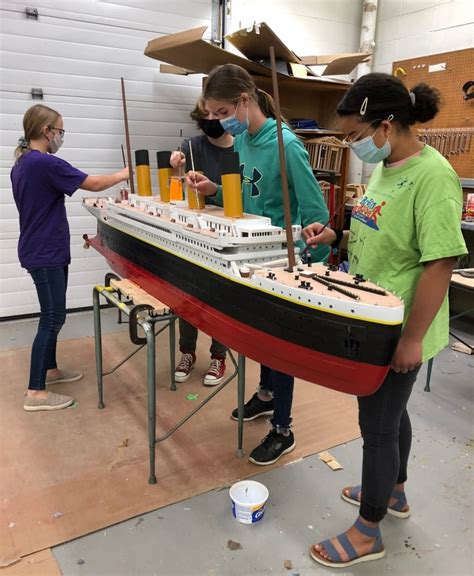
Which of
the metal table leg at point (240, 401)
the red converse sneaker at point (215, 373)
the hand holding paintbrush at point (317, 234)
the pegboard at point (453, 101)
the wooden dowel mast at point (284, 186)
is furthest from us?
the pegboard at point (453, 101)

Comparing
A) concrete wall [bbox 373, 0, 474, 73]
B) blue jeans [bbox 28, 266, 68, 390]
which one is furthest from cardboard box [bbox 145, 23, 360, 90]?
blue jeans [bbox 28, 266, 68, 390]

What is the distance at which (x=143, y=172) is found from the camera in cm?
283

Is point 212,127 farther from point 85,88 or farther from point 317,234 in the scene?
point 85,88

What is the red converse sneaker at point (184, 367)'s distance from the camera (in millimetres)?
3125

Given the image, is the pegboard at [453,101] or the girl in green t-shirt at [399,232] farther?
the pegboard at [453,101]

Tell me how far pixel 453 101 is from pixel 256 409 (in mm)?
3476

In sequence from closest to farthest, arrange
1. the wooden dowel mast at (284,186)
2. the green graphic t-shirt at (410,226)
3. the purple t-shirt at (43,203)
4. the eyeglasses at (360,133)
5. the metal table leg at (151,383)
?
the green graphic t-shirt at (410,226), the eyeglasses at (360,133), the wooden dowel mast at (284,186), the metal table leg at (151,383), the purple t-shirt at (43,203)

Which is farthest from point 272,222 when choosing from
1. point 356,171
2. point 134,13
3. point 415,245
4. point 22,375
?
point 356,171

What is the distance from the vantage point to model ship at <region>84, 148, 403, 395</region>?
4.51ft

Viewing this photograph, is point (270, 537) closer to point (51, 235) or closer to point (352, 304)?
point (352, 304)

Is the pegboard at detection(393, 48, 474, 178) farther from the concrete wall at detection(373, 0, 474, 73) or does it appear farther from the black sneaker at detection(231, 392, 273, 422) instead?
the black sneaker at detection(231, 392, 273, 422)

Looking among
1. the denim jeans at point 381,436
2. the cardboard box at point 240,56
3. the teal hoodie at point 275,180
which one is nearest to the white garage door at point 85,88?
the cardboard box at point 240,56

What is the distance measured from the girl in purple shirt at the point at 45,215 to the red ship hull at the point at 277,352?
0.69 metres

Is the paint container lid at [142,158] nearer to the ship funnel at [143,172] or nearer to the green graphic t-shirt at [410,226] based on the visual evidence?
the ship funnel at [143,172]
